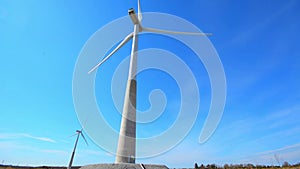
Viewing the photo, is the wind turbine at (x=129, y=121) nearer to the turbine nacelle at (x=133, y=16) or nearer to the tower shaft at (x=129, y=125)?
the tower shaft at (x=129, y=125)

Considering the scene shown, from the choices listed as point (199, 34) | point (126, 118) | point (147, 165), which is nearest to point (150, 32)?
point (199, 34)

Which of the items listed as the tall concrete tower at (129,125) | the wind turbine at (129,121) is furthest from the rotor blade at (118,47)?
the tall concrete tower at (129,125)

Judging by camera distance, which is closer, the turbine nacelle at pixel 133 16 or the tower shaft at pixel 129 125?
the tower shaft at pixel 129 125

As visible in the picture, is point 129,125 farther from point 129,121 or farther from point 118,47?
point 118,47

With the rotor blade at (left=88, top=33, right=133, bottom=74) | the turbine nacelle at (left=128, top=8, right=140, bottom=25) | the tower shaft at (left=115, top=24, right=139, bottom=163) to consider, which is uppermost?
the turbine nacelle at (left=128, top=8, right=140, bottom=25)

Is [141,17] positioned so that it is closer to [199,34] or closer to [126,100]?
[199,34]

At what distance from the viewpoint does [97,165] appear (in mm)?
11195

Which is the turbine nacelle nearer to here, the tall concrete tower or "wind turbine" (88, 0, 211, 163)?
"wind turbine" (88, 0, 211, 163)

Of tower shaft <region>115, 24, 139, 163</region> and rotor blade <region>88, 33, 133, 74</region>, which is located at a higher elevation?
rotor blade <region>88, 33, 133, 74</region>

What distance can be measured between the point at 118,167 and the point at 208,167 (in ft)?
97.9

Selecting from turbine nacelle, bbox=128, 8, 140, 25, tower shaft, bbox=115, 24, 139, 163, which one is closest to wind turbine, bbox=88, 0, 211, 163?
tower shaft, bbox=115, 24, 139, 163

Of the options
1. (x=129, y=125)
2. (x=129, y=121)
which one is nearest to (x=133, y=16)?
(x=129, y=121)

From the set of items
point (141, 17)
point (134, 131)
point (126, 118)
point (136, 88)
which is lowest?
point (134, 131)

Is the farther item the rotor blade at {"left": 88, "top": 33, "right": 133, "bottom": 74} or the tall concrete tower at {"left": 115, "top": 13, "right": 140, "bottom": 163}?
the rotor blade at {"left": 88, "top": 33, "right": 133, "bottom": 74}
